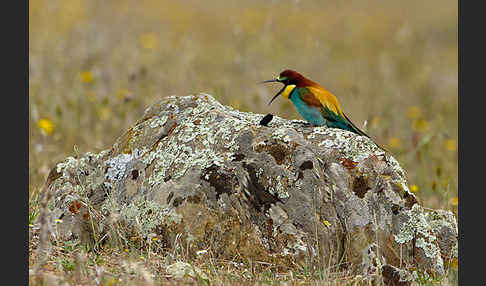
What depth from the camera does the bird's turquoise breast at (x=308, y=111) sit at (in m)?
3.86

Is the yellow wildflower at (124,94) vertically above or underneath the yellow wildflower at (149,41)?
underneath

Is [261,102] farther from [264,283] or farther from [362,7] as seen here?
[362,7]

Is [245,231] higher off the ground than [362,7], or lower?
lower

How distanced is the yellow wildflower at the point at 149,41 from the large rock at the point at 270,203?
8030mm

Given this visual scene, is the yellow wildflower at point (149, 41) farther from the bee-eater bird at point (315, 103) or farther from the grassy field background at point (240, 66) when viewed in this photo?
the bee-eater bird at point (315, 103)

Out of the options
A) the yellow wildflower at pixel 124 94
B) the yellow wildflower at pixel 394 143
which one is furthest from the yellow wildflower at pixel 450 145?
the yellow wildflower at pixel 124 94

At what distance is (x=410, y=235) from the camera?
3549 millimetres

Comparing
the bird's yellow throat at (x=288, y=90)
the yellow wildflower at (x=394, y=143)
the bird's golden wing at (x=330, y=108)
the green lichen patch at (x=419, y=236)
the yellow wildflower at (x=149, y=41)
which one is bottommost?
the green lichen patch at (x=419, y=236)

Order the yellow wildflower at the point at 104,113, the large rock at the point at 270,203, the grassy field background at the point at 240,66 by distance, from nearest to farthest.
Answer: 1. the large rock at the point at 270,203
2. the grassy field background at the point at 240,66
3. the yellow wildflower at the point at 104,113

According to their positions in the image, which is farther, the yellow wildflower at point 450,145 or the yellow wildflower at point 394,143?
the yellow wildflower at point 450,145

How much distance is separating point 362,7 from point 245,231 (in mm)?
16535

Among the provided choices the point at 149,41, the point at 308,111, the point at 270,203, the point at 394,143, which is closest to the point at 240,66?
the point at 394,143

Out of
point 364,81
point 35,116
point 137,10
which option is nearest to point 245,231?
point 35,116

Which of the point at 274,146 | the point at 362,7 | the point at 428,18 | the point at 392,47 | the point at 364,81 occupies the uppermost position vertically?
the point at 362,7
